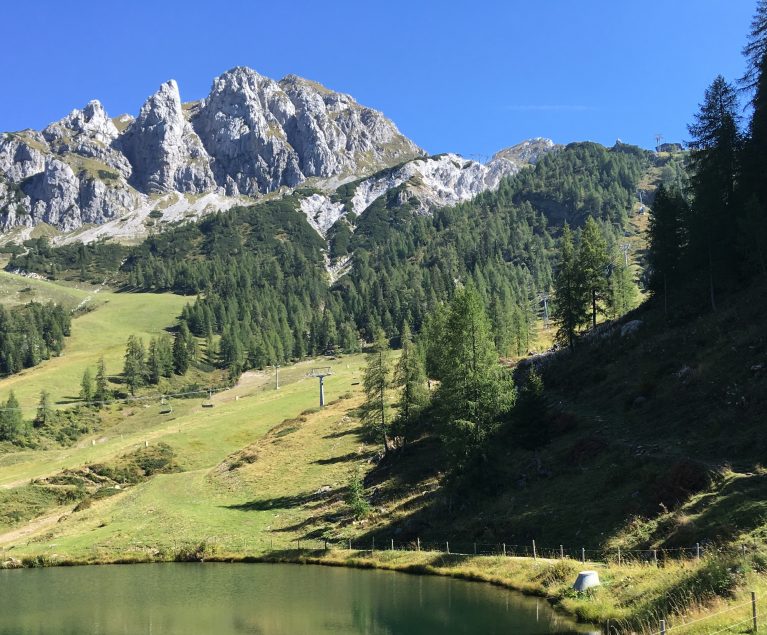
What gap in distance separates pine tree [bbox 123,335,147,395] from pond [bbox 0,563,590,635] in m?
115

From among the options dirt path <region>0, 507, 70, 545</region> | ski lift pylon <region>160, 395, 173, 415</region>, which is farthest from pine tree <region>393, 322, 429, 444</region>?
ski lift pylon <region>160, 395, 173, 415</region>

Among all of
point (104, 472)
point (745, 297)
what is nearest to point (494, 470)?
point (745, 297)

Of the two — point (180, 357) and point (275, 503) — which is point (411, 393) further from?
point (180, 357)

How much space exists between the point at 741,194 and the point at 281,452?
59.9 metres

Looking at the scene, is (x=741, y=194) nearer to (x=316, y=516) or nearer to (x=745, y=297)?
(x=745, y=297)

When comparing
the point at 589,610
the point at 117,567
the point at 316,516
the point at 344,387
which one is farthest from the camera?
the point at 344,387

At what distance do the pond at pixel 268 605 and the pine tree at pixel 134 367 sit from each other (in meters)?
115

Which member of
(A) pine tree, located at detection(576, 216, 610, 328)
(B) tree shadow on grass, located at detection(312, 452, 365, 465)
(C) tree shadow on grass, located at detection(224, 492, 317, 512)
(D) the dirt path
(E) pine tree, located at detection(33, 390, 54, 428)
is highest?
(A) pine tree, located at detection(576, 216, 610, 328)

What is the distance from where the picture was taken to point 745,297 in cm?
5172

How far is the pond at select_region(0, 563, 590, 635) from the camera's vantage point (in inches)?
1132

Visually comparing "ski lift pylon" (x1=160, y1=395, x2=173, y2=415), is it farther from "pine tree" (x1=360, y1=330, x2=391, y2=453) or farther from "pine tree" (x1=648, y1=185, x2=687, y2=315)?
"pine tree" (x1=648, y1=185, x2=687, y2=315)

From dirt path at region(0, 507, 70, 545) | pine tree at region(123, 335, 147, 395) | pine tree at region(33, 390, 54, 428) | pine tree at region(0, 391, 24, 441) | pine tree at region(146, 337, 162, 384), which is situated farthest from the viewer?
pine tree at region(146, 337, 162, 384)

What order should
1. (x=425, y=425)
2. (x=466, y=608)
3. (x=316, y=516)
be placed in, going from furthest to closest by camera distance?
(x=425, y=425), (x=316, y=516), (x=466, y=608)

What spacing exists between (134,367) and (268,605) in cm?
13652
